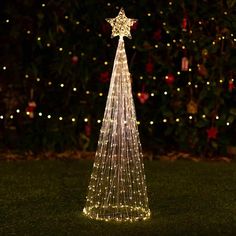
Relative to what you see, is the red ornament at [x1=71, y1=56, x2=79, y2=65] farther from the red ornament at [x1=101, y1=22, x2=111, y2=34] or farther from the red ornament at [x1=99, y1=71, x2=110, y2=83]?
the red ornament at [x1=101, y1=22, x2=111, y2=34]

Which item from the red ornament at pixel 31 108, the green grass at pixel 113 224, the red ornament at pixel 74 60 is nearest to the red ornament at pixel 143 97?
the green grass at pixel 113 224

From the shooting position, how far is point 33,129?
34.7 feet

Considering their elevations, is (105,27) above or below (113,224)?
above

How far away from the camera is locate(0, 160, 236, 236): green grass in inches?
265

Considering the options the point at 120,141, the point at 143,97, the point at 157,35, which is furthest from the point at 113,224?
the point at 157,35

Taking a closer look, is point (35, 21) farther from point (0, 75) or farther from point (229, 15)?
point (229, 15)

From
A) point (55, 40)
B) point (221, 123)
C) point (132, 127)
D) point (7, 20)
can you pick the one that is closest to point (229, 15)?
point (221, 123)

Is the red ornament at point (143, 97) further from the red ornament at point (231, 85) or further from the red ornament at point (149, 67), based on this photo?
the red ornament at point (231, 85)

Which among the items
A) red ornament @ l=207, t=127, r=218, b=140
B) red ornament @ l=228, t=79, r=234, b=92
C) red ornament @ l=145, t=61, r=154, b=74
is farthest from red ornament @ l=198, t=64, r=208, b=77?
red ornament @ l=207, t=127, r=218, b=140

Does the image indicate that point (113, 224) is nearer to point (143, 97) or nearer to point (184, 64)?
point (143, 97)

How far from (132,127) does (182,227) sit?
1.06 m

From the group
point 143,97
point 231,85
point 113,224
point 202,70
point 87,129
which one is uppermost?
point 202,70

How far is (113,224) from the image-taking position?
6.82 m

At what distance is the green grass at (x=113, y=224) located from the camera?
265 inches
